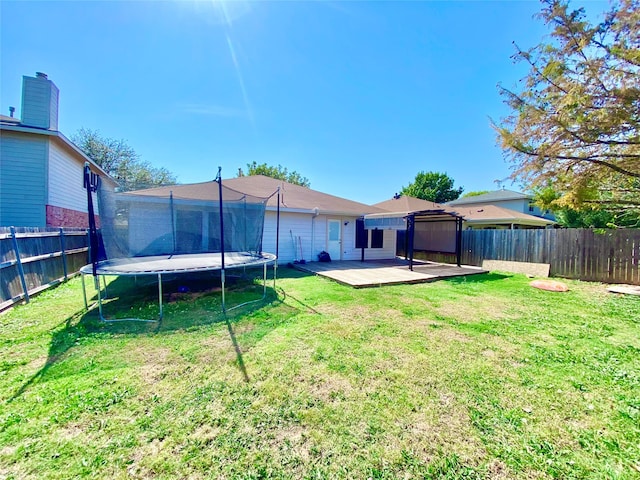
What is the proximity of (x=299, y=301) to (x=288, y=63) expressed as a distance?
8.35 m

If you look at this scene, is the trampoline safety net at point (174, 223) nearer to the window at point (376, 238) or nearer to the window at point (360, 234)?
the window at point (360, 234)

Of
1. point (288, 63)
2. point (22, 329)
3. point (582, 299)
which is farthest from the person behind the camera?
point (288, 63)

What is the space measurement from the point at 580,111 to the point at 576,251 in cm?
527

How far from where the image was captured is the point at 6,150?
25.2 feet

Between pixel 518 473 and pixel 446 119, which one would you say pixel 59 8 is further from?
pixel 446 119

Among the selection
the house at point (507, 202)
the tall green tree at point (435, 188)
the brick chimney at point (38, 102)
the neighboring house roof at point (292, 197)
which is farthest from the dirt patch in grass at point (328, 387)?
the tall green tree at point (435, 188)

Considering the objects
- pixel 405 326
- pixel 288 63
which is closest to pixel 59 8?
pixel 288 63

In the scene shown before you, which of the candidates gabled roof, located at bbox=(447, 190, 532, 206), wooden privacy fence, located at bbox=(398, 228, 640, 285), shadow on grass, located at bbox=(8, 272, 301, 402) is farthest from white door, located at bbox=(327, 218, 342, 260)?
gabled roof, located at bbox=(447, 190, 532, 206)

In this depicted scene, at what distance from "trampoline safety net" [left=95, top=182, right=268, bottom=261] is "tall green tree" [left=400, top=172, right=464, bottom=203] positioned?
27302 mm

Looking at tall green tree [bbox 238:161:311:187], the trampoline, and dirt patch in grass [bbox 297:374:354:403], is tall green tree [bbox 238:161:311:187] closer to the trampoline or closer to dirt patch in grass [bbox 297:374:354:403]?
the trampoline

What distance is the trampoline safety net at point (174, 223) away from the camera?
18.0 feet

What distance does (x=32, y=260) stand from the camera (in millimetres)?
5316

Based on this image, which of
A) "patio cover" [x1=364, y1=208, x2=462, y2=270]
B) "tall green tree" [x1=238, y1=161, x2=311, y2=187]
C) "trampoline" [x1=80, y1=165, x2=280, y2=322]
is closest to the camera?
"trampoline" [x1=80, y1=165, x2=280, y2=322]

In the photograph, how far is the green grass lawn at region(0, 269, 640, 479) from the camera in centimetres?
165
